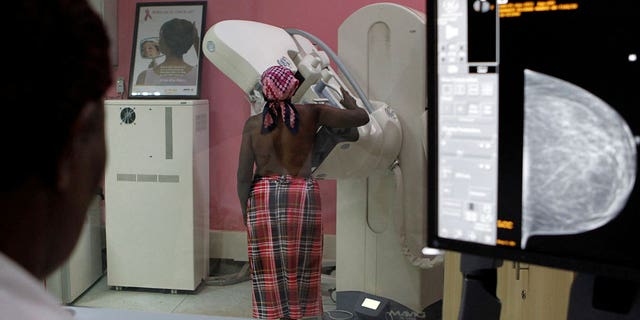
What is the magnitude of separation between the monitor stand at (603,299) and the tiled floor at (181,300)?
1.30 metres

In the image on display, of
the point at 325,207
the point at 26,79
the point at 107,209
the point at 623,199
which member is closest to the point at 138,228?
the point at 107,209

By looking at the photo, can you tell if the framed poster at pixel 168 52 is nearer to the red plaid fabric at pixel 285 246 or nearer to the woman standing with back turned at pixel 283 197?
the woman standing with back turned at pixel 283 197

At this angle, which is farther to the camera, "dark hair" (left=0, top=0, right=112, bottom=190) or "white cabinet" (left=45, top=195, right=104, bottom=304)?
"white cabinet" (left=45, top=195, right=104, bottom=304)

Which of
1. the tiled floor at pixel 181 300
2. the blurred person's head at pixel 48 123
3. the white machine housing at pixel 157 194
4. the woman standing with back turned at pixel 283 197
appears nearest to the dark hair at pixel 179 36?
the white machine housing at pixel 157 194

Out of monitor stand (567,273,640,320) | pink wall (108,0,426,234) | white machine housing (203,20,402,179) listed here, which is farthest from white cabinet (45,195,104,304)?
monitor stand (567,273,640,320)

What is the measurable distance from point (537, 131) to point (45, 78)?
0.70 m

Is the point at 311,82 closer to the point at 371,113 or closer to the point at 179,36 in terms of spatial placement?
the point at 371,113

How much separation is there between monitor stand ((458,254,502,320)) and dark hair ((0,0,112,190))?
761 mm

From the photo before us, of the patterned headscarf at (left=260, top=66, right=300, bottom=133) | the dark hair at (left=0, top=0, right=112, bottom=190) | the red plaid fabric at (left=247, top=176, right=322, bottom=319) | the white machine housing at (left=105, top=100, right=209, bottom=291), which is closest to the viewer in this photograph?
the dark hair at (left=0, top=0, right=112, bottom=190)

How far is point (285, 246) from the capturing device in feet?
6.70

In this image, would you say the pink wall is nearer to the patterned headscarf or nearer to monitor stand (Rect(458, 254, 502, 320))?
the patterned headscarf

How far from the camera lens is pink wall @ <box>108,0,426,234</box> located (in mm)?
2096

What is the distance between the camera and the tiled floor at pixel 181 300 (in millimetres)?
2266

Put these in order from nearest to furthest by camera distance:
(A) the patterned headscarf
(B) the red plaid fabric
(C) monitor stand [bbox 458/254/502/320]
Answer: (C) monitor stand [bbox 458/254/502/320]
(A) the patterned headscarf
(B) the red plaid fabric
